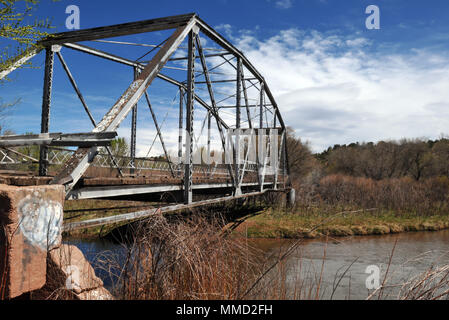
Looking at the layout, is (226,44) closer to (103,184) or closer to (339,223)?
(103,184)

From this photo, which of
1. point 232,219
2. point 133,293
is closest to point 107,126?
point 133,293

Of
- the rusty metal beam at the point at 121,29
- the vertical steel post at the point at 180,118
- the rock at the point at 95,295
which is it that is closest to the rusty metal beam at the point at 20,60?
the rusty metal beam at the point at 121,29

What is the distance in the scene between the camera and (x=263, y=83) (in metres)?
18.7

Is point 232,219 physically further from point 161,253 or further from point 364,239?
point 161,253

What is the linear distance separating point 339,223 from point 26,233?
24676 mm

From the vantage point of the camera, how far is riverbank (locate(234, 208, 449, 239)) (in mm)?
22938

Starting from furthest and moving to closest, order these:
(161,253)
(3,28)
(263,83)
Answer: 1. (263,83)
2. (3,28)
3. (161,253)

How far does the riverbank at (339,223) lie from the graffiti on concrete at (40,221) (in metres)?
18.7

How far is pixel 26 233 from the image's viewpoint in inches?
123

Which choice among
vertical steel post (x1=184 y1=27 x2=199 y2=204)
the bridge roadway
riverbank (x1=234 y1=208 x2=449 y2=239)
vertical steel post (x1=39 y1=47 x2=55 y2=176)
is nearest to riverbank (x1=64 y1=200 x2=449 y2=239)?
riverbank (x1=234 y1=208 x2=449 y2=239)

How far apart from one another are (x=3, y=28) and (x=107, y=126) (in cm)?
440

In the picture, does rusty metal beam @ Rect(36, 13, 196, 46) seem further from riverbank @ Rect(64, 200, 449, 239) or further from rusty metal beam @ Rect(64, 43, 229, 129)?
riverbank @ Rect(64, 200, 449, 239)

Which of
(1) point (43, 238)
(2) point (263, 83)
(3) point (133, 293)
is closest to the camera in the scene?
(1) point (43, 238)

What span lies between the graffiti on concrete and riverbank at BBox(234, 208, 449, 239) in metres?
18.7
